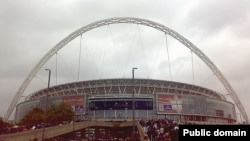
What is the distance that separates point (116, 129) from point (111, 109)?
1325 centimetres

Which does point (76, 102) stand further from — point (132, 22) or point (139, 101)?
point (132, 22)

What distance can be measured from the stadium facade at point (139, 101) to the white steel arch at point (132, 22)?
4627 millimetres

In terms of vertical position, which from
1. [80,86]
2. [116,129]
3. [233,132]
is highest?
[80,86]

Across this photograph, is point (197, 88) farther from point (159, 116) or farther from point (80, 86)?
point (80, 86)

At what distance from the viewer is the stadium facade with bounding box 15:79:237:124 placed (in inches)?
4469

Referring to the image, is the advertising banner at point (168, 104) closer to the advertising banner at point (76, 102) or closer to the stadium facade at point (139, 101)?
the stadium facade at point (139, 101)

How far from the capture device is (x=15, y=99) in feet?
454

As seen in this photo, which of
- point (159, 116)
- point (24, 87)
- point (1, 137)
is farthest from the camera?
point (24, 87)

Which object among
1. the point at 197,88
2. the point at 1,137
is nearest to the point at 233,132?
the point at 1,137

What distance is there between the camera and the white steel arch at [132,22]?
12275cm

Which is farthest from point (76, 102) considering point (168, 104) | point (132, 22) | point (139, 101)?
point (132, 22)

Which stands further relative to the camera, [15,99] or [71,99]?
[15,99]

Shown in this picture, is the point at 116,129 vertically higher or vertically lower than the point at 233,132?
lower

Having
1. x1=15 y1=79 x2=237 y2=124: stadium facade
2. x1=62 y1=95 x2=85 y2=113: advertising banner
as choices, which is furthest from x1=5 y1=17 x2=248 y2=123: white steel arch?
x1=62 y1=95 x2=85 y2=113: advertising banner
